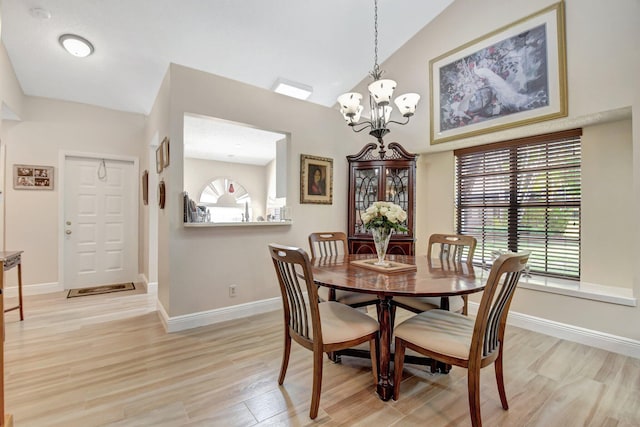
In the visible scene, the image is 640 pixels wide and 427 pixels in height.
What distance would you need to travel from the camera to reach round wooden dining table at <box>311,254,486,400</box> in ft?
5.20

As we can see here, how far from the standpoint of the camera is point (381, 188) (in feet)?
12.3

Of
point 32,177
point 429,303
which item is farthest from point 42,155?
point 429,303

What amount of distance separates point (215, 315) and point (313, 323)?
1.79 m

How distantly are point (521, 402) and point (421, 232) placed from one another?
2.55 meters

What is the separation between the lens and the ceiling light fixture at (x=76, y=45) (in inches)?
114

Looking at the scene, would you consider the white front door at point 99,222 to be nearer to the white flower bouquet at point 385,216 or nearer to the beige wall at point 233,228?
the beige wall at point 233,228

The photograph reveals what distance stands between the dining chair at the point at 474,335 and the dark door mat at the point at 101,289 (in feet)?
13.5

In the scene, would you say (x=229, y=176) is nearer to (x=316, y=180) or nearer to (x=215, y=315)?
(x=316, y=180)

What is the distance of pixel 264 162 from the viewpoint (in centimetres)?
734

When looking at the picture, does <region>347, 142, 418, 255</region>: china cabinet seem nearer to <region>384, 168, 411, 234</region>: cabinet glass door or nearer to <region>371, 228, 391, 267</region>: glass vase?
<region>384, 168, 411, 234</region>: cabinet glass door

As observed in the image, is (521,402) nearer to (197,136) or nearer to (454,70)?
(454,70)

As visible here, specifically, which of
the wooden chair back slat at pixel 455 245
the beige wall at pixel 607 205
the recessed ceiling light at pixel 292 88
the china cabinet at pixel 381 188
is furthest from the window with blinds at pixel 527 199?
the recessed ceiling light at pixel 292 88

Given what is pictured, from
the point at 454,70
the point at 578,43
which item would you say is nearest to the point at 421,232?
the point at 454,70

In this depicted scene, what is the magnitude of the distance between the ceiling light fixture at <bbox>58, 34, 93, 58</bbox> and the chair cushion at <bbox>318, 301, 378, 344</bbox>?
360cm
